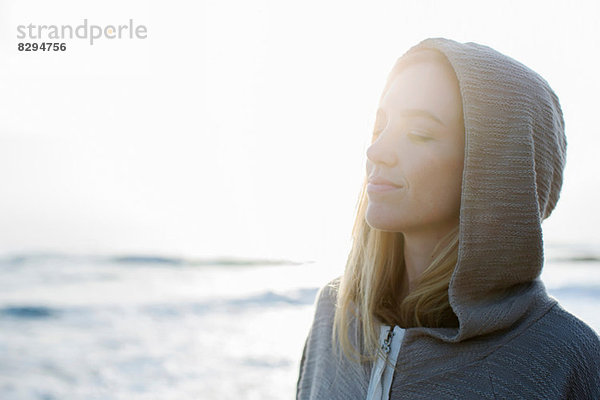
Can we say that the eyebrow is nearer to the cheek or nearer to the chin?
the cheek

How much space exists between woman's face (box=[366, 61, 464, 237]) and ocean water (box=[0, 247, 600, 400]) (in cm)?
74

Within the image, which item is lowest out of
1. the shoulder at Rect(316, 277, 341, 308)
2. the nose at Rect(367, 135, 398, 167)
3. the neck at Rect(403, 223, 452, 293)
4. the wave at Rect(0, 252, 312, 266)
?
the wave at Rect(0, 252, 312, 266)

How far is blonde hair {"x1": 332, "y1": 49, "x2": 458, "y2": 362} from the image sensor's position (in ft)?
6.38

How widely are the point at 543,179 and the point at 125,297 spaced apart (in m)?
11.1

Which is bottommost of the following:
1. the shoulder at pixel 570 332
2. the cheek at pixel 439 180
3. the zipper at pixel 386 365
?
the zipper at pixel 386 365

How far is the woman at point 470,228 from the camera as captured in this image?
1742 millimetres

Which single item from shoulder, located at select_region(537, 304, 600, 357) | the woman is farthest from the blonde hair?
shoulder, located at select_region(537, 304, 600, 357)

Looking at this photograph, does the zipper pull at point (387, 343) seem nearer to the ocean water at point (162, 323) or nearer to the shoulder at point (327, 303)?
the shoulder at point (327, 303)

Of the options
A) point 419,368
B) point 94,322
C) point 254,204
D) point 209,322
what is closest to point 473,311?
point 419,368

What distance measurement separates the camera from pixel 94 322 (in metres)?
9.47

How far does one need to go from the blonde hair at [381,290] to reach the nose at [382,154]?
0.98 feet

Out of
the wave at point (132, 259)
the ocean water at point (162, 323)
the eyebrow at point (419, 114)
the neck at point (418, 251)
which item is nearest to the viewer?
the eyebrow at point (419, 114)

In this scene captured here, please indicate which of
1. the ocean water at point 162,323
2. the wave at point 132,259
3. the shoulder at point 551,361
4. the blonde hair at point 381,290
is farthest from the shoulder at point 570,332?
the wave at point 132,259

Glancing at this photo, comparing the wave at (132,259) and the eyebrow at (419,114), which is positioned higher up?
the eyebrow at (419,114)
